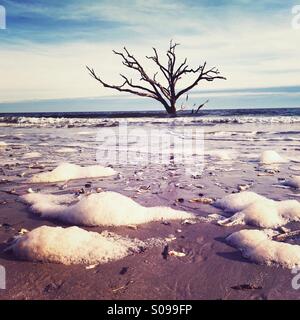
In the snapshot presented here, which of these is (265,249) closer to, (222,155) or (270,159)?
(270,159)

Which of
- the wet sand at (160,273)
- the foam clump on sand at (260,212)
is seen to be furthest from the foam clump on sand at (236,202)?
the wet sand at (160,273)

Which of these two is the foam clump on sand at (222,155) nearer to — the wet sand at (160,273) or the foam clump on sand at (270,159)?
the foam clump on sand at (270,159)

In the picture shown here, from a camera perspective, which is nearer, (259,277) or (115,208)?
(259,277)

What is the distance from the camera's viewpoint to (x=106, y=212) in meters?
2.12

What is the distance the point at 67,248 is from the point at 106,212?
50cm

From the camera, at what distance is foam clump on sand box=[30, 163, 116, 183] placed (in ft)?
11.1

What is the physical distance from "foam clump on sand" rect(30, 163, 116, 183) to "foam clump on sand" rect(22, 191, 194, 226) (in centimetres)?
101

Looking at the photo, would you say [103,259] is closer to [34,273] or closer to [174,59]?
[34,273]

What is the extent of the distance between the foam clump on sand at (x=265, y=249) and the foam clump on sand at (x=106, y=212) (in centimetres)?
51

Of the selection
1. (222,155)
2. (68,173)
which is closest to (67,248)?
(68,173)
